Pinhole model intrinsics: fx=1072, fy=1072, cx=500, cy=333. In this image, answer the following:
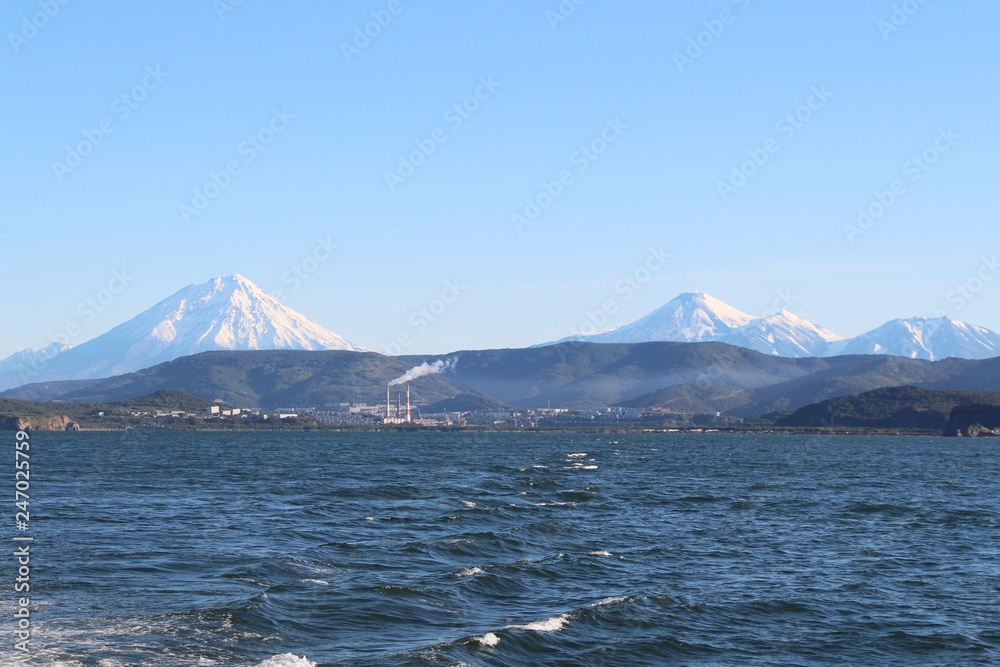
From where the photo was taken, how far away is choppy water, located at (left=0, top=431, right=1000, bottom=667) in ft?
110

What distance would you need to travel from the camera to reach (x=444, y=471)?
11994 cm

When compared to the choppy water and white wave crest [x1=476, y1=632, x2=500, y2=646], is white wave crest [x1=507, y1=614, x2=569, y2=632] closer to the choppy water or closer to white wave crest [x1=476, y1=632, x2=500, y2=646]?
the choppy water

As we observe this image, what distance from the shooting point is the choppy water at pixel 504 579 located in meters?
33.6

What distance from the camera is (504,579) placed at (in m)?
44.6

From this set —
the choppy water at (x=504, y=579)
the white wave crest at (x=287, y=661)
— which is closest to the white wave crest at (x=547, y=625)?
the choppy water at (x=504, y=579)

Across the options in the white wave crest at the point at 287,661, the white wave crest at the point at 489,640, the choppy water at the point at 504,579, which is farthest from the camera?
the choppy water at the point at 504,579

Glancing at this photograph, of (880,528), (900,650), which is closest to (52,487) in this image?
(880,528)

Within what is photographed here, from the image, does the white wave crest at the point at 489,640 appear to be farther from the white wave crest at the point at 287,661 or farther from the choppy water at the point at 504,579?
the white wave crest at the point at 287,661

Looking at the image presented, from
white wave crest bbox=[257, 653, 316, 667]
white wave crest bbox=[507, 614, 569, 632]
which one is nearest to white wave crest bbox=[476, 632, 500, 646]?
white wave crest bbox=[507, 614, 569, 632]

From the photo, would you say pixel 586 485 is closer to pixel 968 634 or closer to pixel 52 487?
pixel 52 487

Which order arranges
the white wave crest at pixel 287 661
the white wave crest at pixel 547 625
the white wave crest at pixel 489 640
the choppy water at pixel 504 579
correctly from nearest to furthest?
the white wave crest at pixel 287 661 → the white wave crest at pixel 489 640 → the choppy water at pixel 504 579 → the white wave crest at pixel 547 625

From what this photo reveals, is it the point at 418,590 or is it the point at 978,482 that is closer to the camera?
the point at 418,590

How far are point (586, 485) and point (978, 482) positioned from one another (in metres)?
44.5

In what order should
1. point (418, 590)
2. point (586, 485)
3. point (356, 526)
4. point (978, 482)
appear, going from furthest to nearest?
1. point (978, 482)
2. point (586, 485)
3. point (356, 526)
4. point (418, 590)
